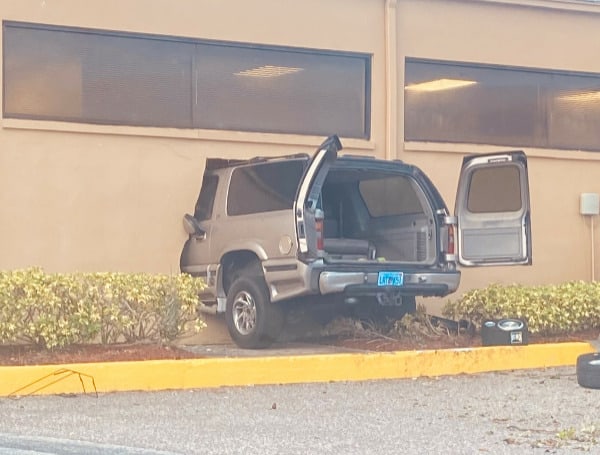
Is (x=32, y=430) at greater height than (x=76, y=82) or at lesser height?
lesser

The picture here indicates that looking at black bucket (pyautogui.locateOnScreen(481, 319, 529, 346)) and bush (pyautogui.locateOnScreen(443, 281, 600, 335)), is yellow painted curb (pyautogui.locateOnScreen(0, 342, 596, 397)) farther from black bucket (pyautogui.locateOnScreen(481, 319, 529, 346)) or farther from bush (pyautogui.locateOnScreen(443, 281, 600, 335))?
bush (pyautogui.locateOnScreen(443, 281, 600, 335))

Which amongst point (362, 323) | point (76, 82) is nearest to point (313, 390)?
point (362, 323)

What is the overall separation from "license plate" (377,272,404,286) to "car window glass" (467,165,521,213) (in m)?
1.83

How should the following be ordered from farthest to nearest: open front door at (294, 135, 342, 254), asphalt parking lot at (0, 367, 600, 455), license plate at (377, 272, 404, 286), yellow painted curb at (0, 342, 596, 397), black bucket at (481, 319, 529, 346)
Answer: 1. black bucket at (481, 319, 529, 346)
2. license plate at (377, 272, 404, 286)
3. open front door at (294, 135, 342, 254)
4. yellow painted curb at (0, 342, 596, 397)
5. asphalt parking lot at (0, 367, 600, 455)

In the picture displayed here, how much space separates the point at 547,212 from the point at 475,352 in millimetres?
4253

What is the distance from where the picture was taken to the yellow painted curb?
8711 millimetres

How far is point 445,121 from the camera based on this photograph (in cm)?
1384

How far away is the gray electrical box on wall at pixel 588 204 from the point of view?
14.2 meters

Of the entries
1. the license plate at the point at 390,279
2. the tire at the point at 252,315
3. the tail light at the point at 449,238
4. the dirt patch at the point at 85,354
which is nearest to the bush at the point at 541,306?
the tail light at the point at 449,238

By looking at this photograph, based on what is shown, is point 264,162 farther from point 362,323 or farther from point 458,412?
point 458,412

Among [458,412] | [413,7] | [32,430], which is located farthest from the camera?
[413,7]

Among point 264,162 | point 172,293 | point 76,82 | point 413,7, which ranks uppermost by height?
point 413,7

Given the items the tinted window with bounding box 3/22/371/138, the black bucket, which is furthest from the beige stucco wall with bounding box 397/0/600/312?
the black bucket

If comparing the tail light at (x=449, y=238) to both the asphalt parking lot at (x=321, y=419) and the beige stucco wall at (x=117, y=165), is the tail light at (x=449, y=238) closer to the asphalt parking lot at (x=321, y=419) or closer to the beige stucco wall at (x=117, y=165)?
the asphalt parking lot at (x=321, y=419)
